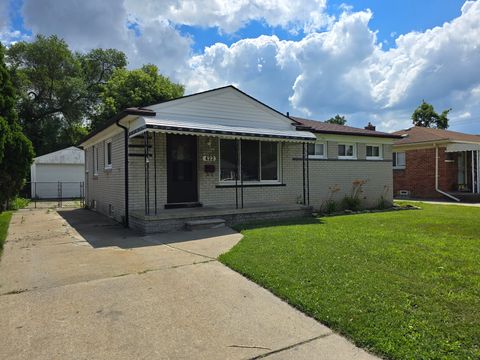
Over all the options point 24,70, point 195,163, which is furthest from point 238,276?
point 24,70

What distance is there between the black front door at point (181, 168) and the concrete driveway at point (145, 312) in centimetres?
389

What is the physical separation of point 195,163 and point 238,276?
6.18 metres

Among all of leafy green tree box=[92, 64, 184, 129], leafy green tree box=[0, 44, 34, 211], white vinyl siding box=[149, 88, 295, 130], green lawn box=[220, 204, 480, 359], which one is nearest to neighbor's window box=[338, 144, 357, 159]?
white vinyl siding box=[149, 88, 295, 130]

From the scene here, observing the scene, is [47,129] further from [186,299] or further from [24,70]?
[186,299]

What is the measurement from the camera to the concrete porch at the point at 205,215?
8.61 m

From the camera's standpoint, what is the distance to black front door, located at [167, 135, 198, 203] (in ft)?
34.1

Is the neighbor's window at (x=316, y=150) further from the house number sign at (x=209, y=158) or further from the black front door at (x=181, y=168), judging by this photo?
the black front door at (x=181, y=168)

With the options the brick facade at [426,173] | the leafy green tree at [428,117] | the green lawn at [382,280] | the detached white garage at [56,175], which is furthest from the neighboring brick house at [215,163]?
the leafy green tree at [428,117]

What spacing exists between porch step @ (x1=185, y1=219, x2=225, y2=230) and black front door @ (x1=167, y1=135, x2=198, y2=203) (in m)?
1.74

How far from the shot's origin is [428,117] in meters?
44.4

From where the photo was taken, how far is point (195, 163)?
10.8 metres

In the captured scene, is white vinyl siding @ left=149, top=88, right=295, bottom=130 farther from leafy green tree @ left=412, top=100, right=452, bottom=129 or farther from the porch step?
leafy green tree @ left=412, top=100, right=452, bottom=129

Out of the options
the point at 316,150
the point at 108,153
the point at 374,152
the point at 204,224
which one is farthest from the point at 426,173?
the point at 108,153

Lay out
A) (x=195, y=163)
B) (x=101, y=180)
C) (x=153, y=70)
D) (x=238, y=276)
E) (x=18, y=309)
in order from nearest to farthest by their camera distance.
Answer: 1. (x=18, y=309)
2. (x=238, y=276)
3. (x=195, y=163)
4. (x=101, y=180)
5. (x=153, y=70)
